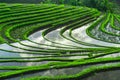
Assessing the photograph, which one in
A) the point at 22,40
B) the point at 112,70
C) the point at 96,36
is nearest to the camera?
the point at 112,70

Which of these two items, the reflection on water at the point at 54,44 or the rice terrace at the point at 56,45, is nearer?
the reflection on water at the point at 54,44

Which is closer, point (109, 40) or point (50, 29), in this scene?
point (109, 40)

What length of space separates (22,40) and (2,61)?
12066mm

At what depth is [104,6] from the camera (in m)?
76.7

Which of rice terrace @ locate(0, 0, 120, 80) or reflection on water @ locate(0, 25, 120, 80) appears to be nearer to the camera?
reflection on water @ locate(0, 25, 120, 80)

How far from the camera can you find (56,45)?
1326 inches

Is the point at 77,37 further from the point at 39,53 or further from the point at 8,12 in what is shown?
the point at 8,12

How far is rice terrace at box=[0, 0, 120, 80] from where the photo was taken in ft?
59.9

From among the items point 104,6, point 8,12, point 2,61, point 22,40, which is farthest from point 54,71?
point 104,6

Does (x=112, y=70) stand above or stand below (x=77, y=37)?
above

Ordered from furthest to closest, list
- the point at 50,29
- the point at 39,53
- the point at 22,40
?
the point at 50,29 < the point at 22,40 < the point at 39,53

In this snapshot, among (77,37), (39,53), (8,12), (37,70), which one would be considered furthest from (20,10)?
(37,70)

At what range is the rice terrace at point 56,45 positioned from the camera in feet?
59.9

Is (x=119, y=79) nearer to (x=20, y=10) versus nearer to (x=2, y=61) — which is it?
(x=2, y=61)
